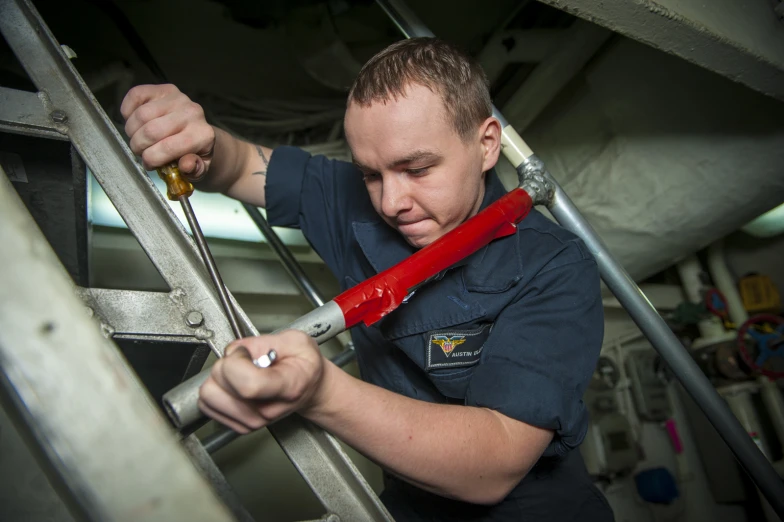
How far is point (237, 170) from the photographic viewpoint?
961 mm

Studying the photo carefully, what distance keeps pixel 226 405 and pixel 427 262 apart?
33 centimetres

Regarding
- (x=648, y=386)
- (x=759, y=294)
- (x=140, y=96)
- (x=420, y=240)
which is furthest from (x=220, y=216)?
(x=759, y=294)

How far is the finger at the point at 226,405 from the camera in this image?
0.41 meters

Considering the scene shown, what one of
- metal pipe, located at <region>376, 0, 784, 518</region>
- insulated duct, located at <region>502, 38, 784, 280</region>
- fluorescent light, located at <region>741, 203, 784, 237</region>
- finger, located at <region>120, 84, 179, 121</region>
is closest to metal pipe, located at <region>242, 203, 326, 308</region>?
finger, located at <region>120, 84, 179, 121</region>

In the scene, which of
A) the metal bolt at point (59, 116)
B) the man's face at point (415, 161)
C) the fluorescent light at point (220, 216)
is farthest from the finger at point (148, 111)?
the fluorescent light at point (220, 216)

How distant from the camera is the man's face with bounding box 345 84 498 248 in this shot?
0.70 m

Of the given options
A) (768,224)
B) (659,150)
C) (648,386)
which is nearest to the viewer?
(659,150)

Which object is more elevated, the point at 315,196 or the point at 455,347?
the point at 315,196

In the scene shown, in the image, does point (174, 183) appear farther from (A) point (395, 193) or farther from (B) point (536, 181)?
(B) point (536, 181)

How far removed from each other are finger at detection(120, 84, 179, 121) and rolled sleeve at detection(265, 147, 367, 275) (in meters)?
0.31

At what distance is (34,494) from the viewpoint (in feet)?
1.19

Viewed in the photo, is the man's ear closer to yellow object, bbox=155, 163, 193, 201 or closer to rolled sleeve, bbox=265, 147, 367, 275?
rolled sleeve, bbox=265, 147, 367, 275

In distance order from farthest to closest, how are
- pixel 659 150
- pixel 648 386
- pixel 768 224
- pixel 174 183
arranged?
pixel 648 386, pixel 768 224, pixel 659 150, pixel 174 183

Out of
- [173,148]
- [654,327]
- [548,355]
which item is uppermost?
[173,148]
